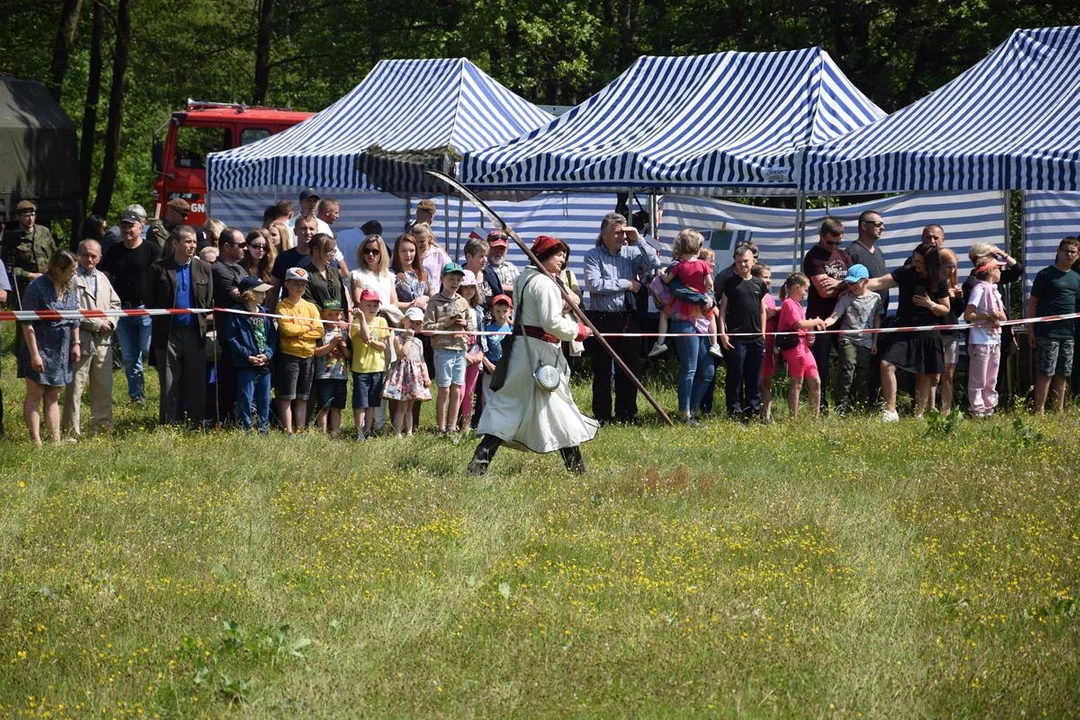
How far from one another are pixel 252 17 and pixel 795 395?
32182mm

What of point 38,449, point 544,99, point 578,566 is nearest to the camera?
point 578,566

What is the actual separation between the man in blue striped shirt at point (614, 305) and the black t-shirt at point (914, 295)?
7.66ft

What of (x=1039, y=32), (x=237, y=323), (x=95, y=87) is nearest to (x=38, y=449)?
(x=237, y=323)

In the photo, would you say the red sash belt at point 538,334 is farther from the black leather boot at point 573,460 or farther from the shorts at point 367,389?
the shorts at point 367,389

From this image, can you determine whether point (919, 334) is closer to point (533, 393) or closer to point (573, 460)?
Result: point (573, 460)

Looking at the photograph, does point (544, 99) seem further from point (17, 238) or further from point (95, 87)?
point (17, 238)

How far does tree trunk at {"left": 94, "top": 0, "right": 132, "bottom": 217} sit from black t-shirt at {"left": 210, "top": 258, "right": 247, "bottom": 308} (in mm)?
16935

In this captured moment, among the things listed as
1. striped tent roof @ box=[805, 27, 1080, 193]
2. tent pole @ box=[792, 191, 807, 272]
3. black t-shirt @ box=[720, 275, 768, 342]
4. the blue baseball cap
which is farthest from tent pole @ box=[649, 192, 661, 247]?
the blue baseball cap

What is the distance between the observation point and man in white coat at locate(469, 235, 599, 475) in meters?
10.5

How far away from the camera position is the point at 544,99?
34688mm

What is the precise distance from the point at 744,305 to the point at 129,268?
577 centimetres

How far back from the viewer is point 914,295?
14016mm

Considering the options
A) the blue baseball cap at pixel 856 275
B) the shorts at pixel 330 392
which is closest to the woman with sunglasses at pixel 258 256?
the shorts at pixel 330 392

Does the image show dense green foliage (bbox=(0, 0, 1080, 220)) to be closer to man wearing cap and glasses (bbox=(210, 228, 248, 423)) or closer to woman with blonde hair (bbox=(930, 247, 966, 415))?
woman with blonde hair (bbox=(930, 247, 966, 415))
